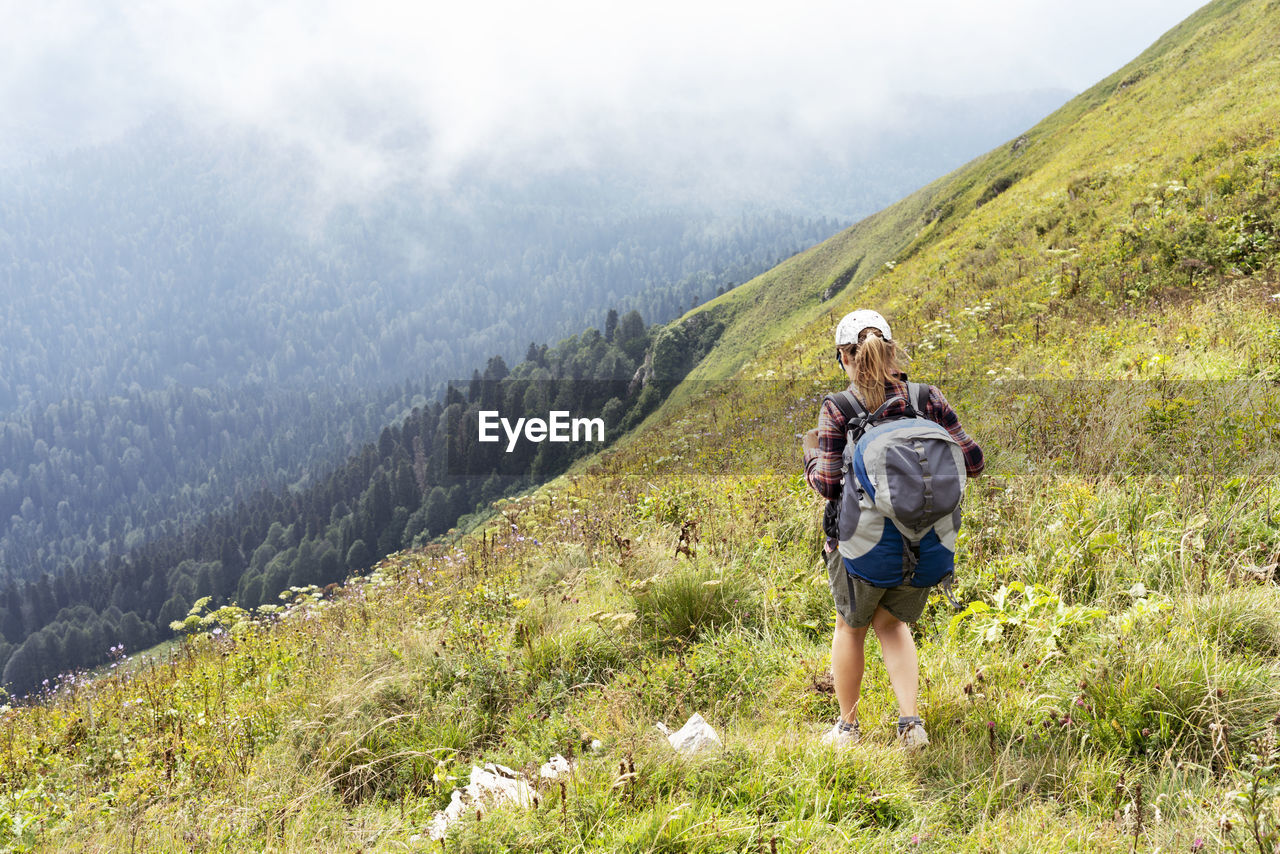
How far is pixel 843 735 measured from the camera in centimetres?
312

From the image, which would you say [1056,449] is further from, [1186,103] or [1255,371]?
[1186,103]

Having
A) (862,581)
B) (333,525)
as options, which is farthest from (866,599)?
(333,525)

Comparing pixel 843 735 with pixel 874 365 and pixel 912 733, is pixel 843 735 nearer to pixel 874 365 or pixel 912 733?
pixel 912 733

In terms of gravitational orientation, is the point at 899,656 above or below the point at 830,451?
below

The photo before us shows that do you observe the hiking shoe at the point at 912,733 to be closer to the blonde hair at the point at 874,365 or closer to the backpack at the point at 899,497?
the backpack at the point at 899,497

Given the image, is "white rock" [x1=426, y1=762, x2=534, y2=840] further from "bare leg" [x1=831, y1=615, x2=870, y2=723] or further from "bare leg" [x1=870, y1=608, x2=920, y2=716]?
"bare leg" [x1=870, y1=608, x2=920, y2=716]

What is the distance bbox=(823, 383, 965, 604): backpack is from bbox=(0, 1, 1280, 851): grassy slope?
846 millimetres

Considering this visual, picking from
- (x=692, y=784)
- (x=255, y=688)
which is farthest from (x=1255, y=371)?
(x=255, y=688)

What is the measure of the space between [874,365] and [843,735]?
1.84 metres

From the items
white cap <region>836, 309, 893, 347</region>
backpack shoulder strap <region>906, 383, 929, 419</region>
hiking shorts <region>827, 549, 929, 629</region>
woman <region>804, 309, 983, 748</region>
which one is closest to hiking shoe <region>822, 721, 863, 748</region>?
woman <region>804, 309, 983, 748</region>

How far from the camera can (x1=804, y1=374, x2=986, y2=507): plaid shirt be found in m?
3.10

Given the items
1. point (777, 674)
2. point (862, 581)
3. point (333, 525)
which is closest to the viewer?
point (862, 581)

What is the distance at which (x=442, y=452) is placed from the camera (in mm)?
137000

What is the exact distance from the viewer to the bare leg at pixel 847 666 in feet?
10.6
